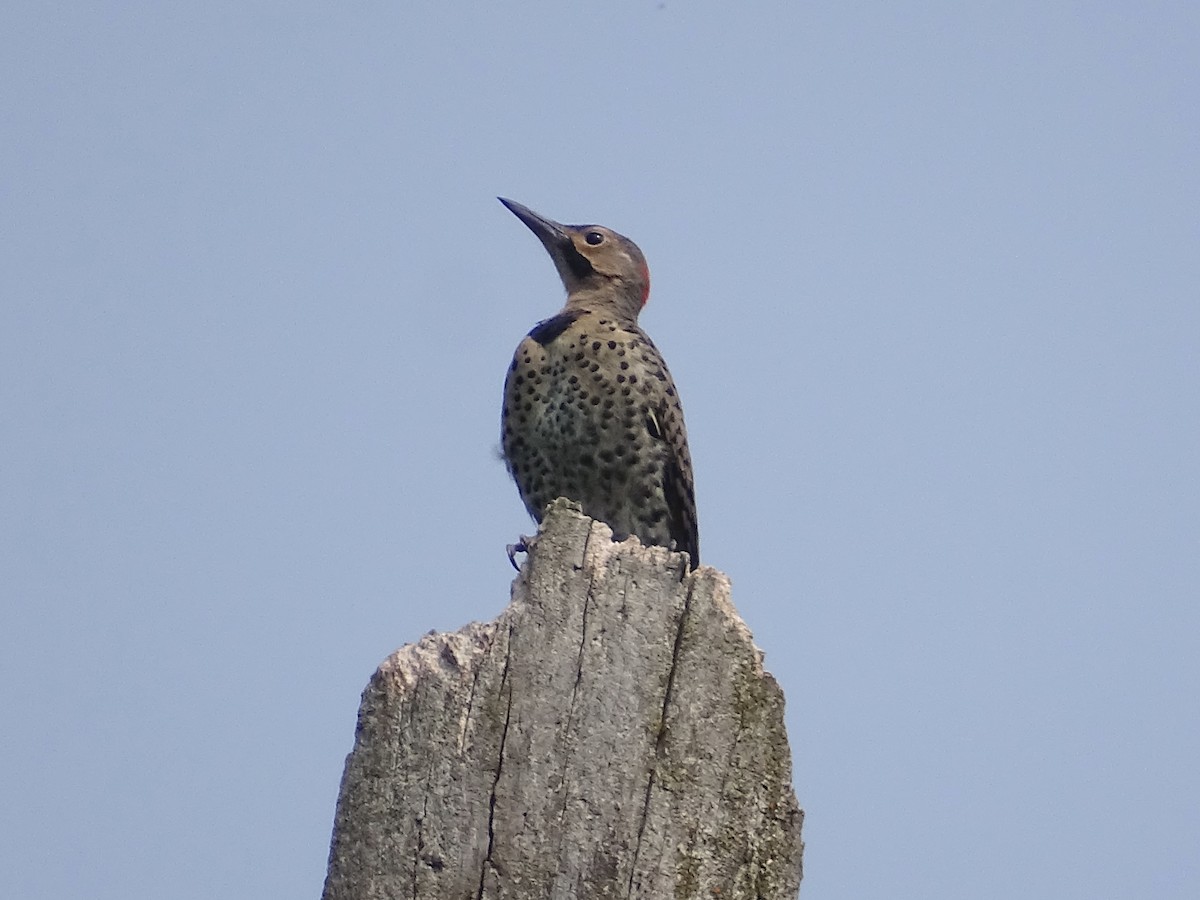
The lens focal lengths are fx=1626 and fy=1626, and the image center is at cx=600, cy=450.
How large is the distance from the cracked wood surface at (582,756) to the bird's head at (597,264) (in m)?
5.14

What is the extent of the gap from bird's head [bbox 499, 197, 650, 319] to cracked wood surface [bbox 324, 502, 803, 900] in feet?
16.9

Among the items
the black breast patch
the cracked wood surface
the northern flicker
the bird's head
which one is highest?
the bird's head

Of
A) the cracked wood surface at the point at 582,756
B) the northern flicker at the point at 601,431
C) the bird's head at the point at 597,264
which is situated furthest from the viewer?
the bird's head at the point at 597,264

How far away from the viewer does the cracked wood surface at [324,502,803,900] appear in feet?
11.6

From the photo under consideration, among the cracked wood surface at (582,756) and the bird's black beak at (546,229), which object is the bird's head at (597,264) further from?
the cracked wood surface at (582,756)

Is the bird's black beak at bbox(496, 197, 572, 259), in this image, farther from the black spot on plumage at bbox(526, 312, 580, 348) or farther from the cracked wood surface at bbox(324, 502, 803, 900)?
the cracked wood surface at bbox(324, 502, 803, 900)

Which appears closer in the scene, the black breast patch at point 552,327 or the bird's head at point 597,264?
the black breast patch at point 552,327


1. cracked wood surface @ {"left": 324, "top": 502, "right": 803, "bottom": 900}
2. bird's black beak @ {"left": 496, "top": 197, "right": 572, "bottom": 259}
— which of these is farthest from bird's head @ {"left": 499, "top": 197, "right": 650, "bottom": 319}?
cracked wood surface @ {"left": 324, "top": 502, "right": 803, "bottom": 900}

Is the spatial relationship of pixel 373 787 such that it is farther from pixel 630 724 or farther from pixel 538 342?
pixel 538 342

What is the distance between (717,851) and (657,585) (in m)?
0.60

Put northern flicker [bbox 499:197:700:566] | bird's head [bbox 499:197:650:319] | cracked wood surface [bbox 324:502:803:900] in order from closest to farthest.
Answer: cracked wood surface [bbox 324:502:803:900]
northern flicker [bbox 499:197:700:566]
bird's head [bbox 499:197:650:319]

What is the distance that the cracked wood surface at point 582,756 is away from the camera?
3523 mm

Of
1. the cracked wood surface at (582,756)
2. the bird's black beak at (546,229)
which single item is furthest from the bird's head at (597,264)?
the cracked wood surface at (582,756)

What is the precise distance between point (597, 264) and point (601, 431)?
141 centimetres
